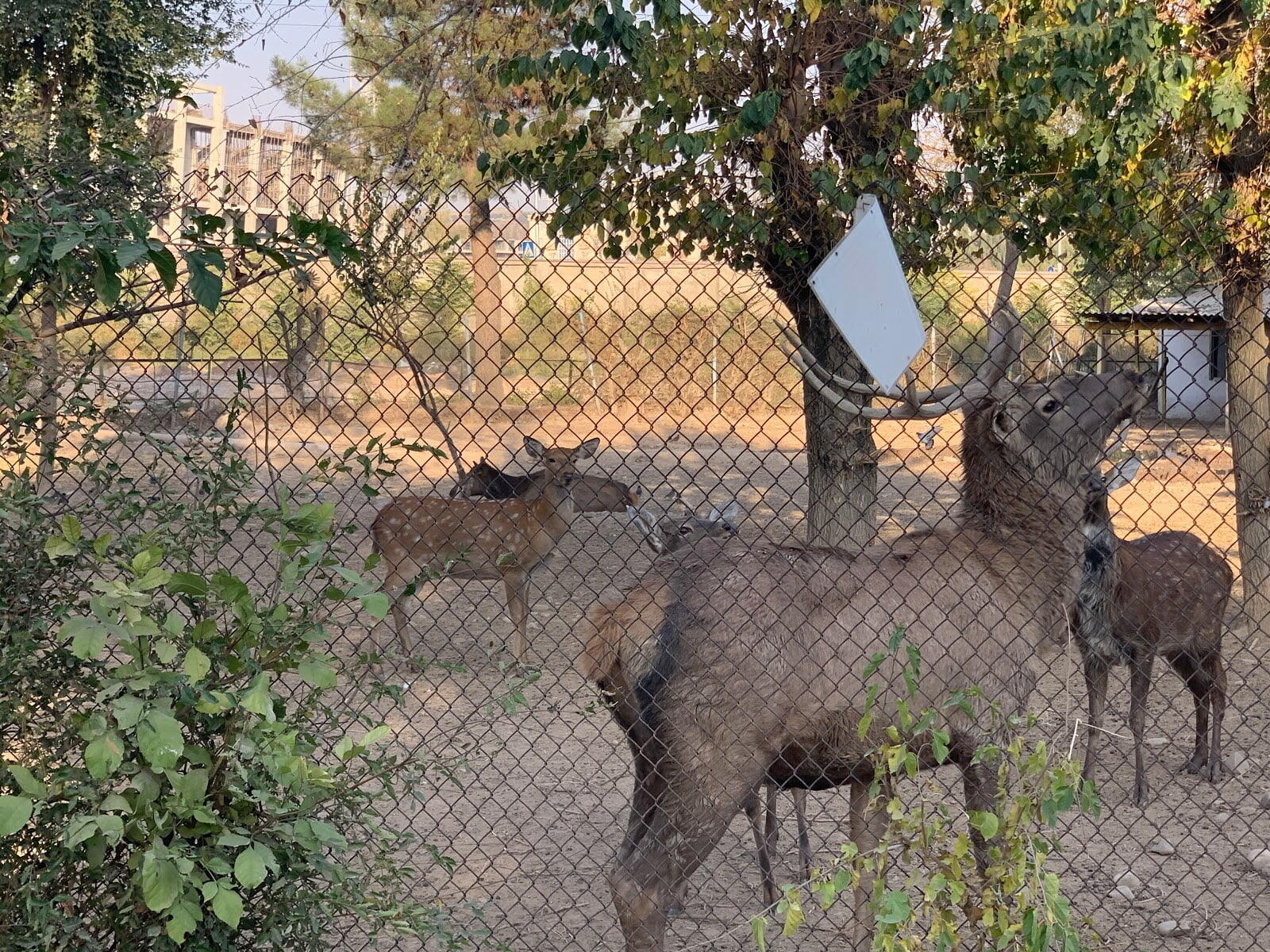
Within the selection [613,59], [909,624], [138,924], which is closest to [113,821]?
[138,924]

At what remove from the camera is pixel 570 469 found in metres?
9.70

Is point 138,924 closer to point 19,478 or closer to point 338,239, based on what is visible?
point 19,478

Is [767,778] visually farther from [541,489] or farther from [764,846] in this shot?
[541,489]

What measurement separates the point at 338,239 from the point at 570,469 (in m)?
6.81

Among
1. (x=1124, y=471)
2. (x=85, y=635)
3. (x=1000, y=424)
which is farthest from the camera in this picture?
(x=1124, y=471)

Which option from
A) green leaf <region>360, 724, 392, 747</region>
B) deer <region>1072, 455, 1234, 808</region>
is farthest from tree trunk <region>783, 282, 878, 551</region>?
green leaf <region>360, 724, 392, 747</region>

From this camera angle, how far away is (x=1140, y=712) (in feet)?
20.4

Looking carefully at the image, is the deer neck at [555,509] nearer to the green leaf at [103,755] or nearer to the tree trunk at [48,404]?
the tree trunk at [48,404]

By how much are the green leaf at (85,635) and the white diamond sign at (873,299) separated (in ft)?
6.67

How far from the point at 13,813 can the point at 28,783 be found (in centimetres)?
7

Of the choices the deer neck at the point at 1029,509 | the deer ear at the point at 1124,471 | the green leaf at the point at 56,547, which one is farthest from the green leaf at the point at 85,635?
the deer ear at the point at 1124,471

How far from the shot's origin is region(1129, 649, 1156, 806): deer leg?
6.05m

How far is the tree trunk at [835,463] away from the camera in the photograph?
7359mm

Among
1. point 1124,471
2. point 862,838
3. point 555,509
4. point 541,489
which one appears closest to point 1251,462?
point 1124,471
